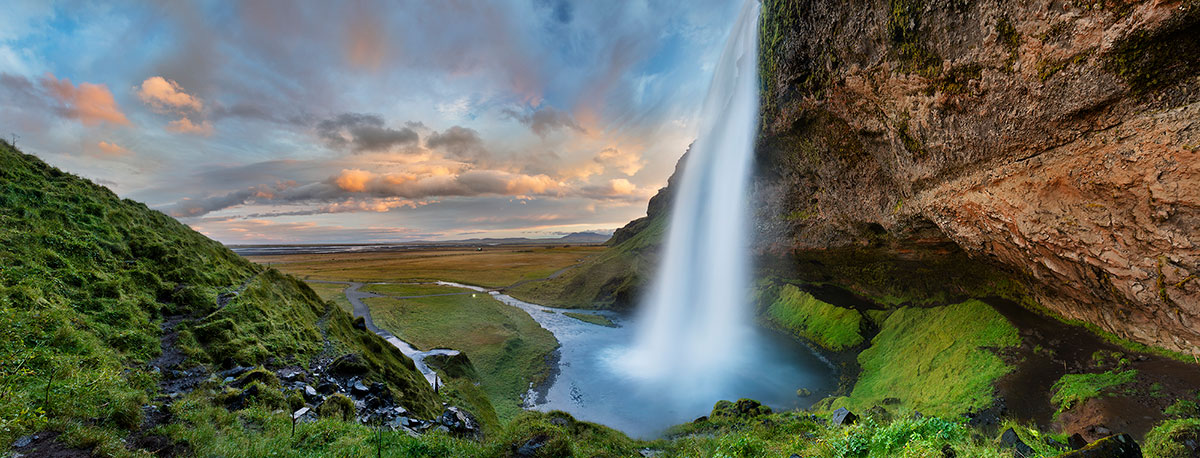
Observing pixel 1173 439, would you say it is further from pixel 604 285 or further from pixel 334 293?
pixel 334 293

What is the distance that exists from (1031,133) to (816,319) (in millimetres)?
21263

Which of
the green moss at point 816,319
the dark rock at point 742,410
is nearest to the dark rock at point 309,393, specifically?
the dark rock at point 742,410

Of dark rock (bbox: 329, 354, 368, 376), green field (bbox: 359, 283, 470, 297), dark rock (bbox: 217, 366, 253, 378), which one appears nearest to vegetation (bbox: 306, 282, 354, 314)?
green field (bbox: 359, 283, 470, 297)

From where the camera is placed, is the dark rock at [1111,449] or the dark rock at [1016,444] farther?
the dark rock at [1016,444]

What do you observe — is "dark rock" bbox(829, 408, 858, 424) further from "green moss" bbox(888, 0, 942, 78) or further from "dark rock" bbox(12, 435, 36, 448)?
"dark rock" bbox(12, 435, 36, 448)

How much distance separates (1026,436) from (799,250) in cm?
1982

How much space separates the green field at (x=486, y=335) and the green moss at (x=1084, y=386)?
2045 centimetres

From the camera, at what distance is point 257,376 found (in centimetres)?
955

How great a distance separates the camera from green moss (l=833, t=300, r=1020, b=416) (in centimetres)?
1491

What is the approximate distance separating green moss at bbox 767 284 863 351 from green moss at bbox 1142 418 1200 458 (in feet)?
50.8

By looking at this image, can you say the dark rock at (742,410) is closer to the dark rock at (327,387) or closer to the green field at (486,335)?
the green field at (486,335)

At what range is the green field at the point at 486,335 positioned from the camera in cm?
2114

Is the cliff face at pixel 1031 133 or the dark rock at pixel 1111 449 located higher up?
the cliff face at pixel 1031 133

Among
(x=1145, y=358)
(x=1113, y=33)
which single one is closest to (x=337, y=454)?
(x=1113, y=33)
